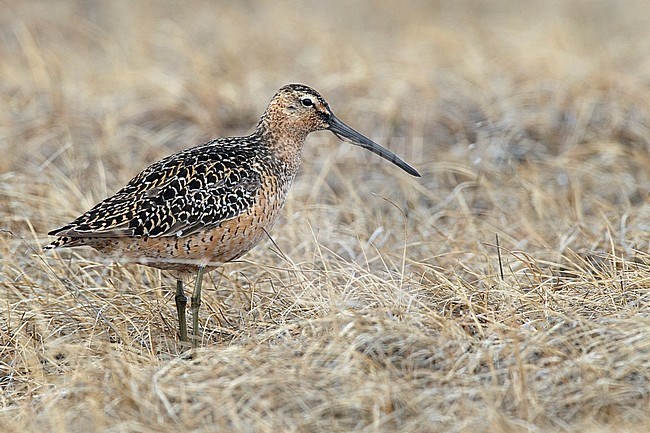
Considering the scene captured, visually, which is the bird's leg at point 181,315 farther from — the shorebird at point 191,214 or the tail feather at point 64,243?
the tail feather at point 64,243

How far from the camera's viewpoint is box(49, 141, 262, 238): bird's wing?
3689 millimetres

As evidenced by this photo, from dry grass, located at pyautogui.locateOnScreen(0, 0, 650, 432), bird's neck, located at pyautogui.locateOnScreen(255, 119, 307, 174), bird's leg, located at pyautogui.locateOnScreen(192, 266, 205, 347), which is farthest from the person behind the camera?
bird's neck, located at pyautogui.locateOnScreen(255, 119, 307, 174)

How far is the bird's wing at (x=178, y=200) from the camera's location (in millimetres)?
3689

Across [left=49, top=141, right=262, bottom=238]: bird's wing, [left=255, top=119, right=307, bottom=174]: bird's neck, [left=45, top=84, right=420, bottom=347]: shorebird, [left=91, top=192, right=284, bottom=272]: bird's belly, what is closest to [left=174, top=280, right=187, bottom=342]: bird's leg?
[left=45, top=84, right=420, bottom=347]: shorebird

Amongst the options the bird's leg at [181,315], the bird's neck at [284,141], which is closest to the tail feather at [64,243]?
the bird's leg at [181,315]

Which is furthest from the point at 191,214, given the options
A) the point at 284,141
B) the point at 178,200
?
the point at 284,141

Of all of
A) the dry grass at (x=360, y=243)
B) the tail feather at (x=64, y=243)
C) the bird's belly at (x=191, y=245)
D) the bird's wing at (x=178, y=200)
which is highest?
the bird's wing at (x=178, y=200)

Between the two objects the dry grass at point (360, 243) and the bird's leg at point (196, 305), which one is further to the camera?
the bird's leg at point (196, 305)

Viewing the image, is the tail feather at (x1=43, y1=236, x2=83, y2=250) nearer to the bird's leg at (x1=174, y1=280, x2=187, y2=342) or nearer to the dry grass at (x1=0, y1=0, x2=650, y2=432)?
the dry grass at (x1=0, y1=0, x2=650, y2=432)

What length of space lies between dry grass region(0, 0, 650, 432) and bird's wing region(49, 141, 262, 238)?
1.22 ft

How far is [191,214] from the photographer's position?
373 centimetres

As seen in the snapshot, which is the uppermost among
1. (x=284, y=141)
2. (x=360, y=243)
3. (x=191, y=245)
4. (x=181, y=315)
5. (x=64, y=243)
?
(x=284, y=141)

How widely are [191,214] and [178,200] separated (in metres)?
0.08

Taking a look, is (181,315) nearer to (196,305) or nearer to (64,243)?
(196,305)
